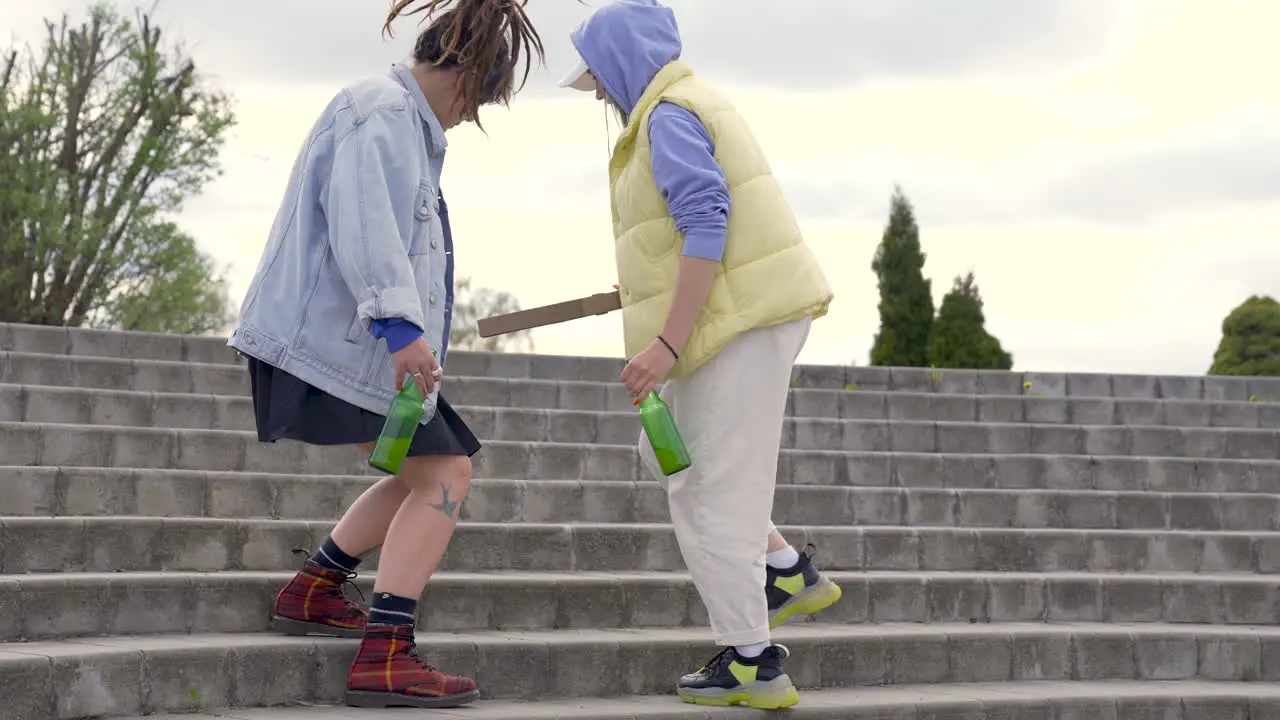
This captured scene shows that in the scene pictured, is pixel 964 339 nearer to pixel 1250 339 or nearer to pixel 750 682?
pixel 1250 339

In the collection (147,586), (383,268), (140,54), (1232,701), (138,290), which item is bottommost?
(1232,701)

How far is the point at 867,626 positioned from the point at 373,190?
2.59 metres

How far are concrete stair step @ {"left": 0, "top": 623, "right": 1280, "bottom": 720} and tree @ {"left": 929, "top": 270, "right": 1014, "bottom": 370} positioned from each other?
1163 centimetres

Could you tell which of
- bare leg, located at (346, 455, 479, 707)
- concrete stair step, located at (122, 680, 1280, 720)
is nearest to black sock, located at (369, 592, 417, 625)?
bare leg, located at (346, 455, 479, 707)

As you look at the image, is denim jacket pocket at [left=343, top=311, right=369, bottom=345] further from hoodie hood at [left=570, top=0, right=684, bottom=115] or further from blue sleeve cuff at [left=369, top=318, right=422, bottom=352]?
hoodie hood at [left=570, top=0, right=684, bottom=115]

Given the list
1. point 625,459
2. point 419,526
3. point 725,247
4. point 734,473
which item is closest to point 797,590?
point 734,473

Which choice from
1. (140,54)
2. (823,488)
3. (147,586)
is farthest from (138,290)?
(147,586)

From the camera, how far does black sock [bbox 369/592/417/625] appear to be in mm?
3736

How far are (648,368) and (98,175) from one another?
17878 millimetres

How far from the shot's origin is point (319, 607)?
4156 mm

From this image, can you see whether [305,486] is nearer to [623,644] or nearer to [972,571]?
[623,644]

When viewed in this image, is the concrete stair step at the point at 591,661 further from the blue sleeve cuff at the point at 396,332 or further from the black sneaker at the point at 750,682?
the blue sleeve cuff at the point at 396,332

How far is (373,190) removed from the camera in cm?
360

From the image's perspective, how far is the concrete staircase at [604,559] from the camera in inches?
160
